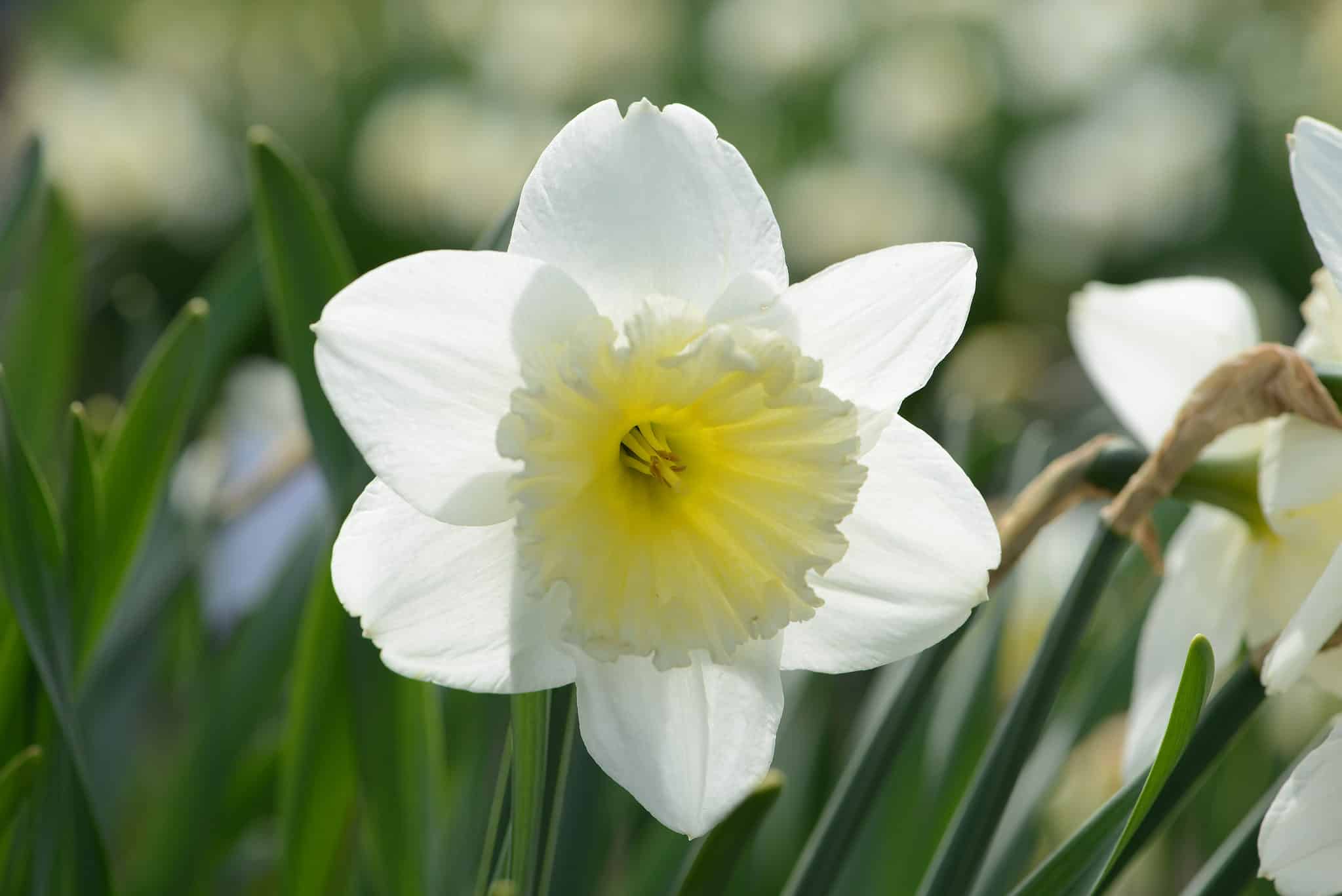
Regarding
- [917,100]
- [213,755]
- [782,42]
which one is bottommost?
[917,100]

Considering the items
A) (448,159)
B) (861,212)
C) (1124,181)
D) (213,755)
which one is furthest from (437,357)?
(1124,181)

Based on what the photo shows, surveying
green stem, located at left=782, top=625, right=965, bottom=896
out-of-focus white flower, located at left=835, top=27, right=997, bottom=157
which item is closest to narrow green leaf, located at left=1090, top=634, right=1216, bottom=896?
green stem, located at left=782, top=625, right=965, bottom=896

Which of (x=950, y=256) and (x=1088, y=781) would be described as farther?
(x=1088, y=781)

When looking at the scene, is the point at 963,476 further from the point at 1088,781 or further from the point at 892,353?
the point at 1088,781

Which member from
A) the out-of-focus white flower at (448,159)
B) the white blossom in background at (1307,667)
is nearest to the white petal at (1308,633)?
the white blossom in background at (1307,667)

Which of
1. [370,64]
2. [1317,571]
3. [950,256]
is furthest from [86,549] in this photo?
[370,64]

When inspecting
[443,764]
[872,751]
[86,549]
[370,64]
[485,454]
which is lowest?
[370,64]

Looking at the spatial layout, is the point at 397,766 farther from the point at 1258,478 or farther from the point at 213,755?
the point at 1258,478
